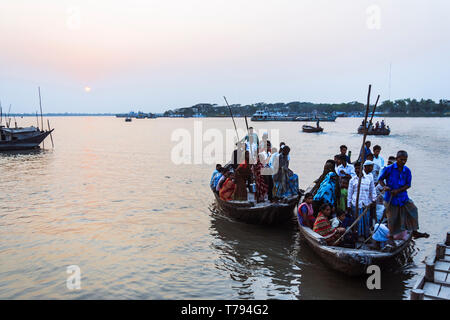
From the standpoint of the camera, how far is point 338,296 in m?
5.73

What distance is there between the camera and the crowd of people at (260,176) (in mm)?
8695

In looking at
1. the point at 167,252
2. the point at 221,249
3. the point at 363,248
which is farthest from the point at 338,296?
the point at 167,252

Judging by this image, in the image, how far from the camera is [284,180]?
8.89 m

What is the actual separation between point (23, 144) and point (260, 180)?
2726cm

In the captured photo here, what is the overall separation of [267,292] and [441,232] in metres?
5.72

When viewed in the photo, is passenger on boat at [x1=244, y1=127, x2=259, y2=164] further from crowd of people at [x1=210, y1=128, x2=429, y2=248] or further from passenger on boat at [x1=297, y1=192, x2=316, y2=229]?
passenger on boat at [x1=297, y1=192, x2=316, y2=229]

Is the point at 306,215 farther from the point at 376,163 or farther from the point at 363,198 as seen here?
the point at 376,163

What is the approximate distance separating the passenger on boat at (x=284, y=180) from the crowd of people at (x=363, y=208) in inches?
62.0

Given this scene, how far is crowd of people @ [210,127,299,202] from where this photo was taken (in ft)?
28.5

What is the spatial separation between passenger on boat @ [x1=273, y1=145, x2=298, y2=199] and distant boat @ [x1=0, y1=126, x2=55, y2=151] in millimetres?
26298

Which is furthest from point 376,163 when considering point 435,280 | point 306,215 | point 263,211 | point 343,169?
point 435,280
